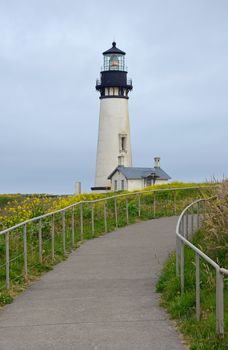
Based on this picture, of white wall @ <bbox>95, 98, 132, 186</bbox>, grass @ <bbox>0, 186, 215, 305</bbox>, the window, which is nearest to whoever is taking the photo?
grass @ <bbox>0, 186, 215, 305</bbox>

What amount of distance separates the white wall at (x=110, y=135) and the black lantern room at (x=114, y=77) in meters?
0.67

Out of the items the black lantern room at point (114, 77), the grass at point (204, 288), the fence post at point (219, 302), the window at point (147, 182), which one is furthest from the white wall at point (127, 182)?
the fence post at point (219, 302)

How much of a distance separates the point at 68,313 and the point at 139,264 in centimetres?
436

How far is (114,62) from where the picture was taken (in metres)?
53.8

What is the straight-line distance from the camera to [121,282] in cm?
1094

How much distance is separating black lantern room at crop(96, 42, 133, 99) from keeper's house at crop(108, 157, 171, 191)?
650 centimetres

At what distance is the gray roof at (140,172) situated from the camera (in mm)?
51000

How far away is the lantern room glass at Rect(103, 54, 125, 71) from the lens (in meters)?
53.7

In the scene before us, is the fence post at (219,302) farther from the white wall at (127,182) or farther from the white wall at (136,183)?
the white wall at (136,183)

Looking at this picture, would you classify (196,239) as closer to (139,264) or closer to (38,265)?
(139,264)

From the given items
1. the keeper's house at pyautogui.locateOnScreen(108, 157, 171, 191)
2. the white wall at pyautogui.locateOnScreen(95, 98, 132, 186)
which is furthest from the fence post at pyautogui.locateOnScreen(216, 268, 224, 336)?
the white wall at pyautogui.locateOnScreen(95, 98, 132, 186)

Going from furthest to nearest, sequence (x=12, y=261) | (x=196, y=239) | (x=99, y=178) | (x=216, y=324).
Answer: (x=99, y=178) → (x=196, y=239) → (x=12, y=261) → (x=216, y=324)

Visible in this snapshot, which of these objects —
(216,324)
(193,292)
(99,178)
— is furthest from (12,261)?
(99,178)

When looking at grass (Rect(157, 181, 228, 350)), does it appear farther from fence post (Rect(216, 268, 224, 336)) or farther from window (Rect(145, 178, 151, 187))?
window (Rect(145, 178, 151, 187))
